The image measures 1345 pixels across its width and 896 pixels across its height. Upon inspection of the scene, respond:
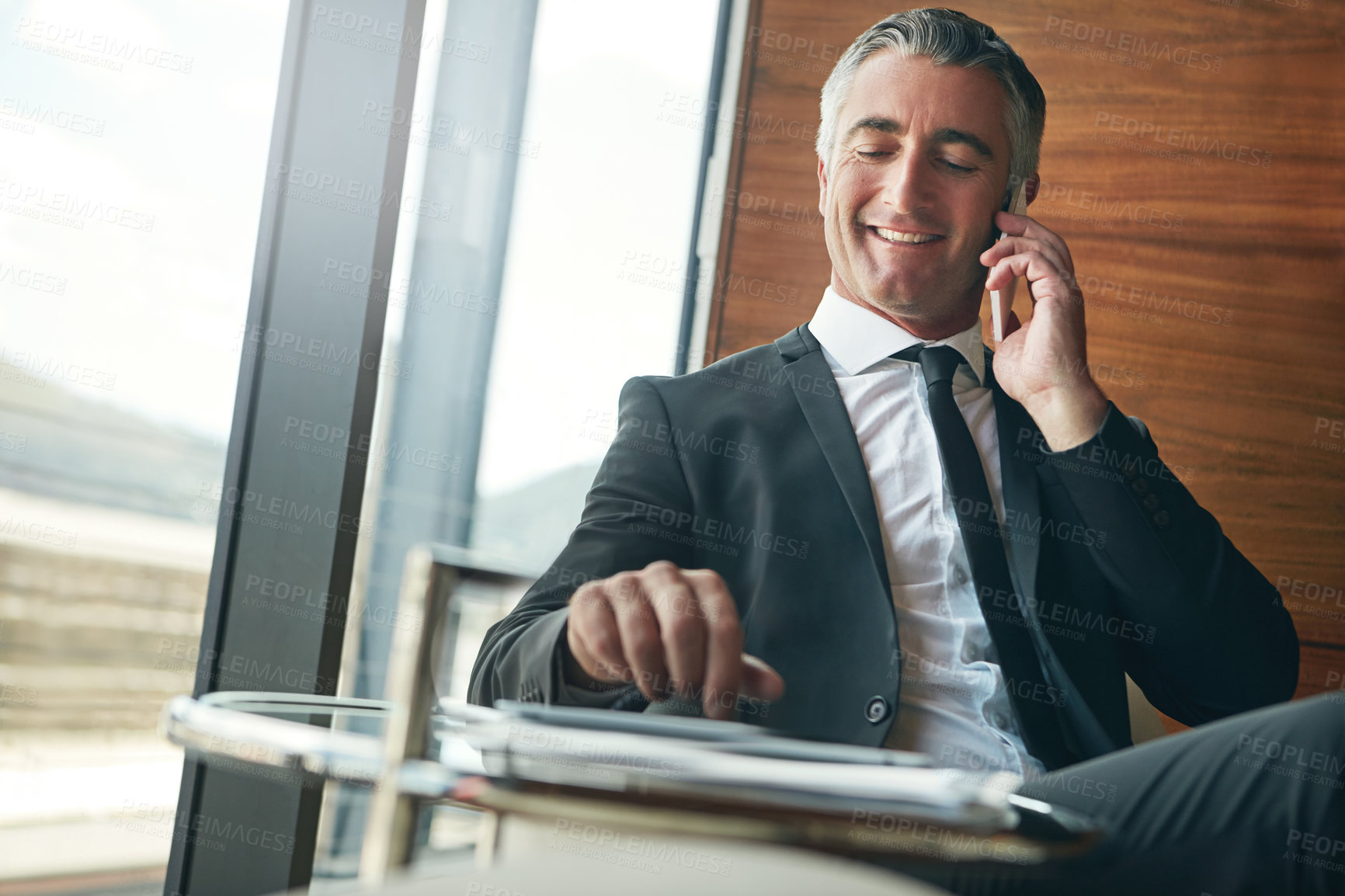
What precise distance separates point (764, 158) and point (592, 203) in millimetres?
469

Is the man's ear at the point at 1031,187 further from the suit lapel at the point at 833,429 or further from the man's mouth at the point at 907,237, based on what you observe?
the suit lapel at the point at 833,429

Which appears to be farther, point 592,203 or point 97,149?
A: point 592,203

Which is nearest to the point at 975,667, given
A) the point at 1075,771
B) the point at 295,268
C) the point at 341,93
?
the point at 1075,771

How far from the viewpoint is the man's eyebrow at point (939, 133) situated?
175 cm

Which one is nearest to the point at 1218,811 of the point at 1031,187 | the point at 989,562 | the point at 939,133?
the point at 989,562

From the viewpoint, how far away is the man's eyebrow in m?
1.75

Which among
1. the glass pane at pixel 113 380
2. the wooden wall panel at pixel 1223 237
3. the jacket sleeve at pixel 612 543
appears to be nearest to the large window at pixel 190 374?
the glass pane at pixel 113 380

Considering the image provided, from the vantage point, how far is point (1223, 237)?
2.16 metres

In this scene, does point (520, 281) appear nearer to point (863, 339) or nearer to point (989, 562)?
point (863, 339)

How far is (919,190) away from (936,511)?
2.10 feet

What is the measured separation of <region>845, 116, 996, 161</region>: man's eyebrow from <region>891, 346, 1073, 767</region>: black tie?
1.44 feet

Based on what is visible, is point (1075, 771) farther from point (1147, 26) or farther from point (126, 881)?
point (1147, 26)

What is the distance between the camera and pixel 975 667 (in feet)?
4.51

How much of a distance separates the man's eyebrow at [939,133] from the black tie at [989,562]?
438 mm
